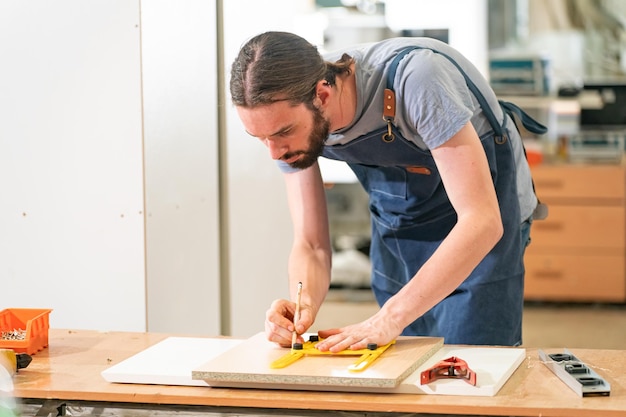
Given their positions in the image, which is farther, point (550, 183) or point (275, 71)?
point (550, 183)

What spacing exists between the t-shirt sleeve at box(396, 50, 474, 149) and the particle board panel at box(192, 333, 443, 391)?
16.0 inches

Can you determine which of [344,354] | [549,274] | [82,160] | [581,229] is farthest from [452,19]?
[344,354]

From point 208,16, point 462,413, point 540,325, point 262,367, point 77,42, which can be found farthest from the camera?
point 540,325

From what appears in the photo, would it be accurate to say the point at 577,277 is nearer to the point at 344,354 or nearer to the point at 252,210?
the point at 252,210

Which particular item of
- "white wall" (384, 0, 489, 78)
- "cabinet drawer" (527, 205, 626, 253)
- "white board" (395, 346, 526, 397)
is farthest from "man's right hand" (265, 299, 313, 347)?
"white wall" (384, 0, 489, 78)

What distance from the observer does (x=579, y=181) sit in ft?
16.1

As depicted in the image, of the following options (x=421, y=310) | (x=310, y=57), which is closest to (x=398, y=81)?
(x=310, y=57)

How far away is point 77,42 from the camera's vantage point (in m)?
2.37

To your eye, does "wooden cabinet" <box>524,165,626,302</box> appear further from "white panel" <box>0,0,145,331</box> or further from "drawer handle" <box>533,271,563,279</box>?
"white panel" <box>0,0,145,331</box>

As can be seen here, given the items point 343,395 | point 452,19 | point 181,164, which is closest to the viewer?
point 343,395

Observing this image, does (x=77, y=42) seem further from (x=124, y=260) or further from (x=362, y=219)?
(x=362, y=219)

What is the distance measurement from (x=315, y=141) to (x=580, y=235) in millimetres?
3408

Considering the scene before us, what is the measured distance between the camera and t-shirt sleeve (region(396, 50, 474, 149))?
1732mm

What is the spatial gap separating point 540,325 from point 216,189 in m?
2.32
